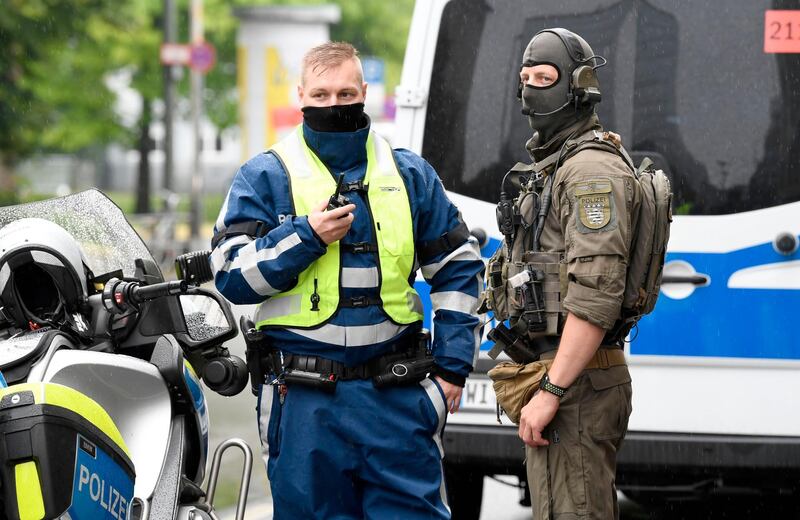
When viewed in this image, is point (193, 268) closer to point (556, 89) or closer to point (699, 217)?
point (556, 89)

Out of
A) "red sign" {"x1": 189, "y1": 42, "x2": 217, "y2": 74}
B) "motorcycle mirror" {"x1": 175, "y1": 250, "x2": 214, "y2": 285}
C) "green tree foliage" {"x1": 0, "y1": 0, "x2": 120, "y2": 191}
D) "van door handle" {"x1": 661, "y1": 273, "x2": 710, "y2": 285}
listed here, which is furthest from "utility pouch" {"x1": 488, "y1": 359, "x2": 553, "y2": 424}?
"red sign" {"x1": 189, "y1": 42, "x2": 217, "y2": 74}

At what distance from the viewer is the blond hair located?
404 cm

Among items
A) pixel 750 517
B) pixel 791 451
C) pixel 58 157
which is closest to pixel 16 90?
pixel 750 517

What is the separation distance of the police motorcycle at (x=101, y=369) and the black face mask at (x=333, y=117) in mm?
495

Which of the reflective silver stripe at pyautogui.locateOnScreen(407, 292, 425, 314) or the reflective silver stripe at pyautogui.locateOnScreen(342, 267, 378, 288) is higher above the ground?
the reflective silver stripe at pyautogui.locateOnScreen(342, 267, 378, 288)

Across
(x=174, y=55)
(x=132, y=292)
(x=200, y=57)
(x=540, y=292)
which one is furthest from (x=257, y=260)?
(x=200, y=57)

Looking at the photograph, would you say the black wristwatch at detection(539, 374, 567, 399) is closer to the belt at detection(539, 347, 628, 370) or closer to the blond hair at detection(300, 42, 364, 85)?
the belt at detection(539, 347, 628, 370)

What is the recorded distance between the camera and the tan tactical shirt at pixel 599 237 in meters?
3.81

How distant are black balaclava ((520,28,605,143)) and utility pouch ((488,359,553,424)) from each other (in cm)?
68

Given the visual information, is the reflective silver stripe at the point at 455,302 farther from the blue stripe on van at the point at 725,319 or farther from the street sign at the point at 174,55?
the street sign at the point at 174,55

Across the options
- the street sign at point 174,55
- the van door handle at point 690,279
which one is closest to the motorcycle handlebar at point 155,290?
the van door handle at point 690,279

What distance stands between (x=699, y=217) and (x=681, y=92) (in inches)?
18.3

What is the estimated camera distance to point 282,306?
402cm

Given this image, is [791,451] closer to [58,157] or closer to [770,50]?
[770,50]
